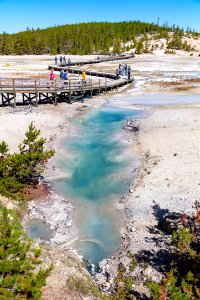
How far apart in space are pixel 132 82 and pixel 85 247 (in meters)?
37.3

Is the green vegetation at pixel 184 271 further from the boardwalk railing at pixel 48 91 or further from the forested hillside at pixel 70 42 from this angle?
the forested hillside at pixel 70 42

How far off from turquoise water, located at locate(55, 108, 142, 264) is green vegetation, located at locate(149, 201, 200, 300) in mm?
2192

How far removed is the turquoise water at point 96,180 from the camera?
1291 centimetres

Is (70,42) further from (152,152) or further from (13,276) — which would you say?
(13,276)

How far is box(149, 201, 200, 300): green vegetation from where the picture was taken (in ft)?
27.6

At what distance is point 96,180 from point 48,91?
16.4 metres

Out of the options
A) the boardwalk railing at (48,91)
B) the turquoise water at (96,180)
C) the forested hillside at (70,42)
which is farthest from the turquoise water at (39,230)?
the forested hillside at (70,42)

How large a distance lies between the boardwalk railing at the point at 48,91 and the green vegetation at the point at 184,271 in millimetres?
21307

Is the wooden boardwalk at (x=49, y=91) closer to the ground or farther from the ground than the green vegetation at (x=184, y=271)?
farther from the ground

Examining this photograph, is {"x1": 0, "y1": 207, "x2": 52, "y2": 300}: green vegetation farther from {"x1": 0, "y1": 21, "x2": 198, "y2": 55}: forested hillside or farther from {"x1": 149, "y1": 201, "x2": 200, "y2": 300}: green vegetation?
{"x1": 0, "y1": 21, "x2": 198, "y2": 55}: forested hillside

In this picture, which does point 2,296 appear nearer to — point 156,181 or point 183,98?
point 156,181

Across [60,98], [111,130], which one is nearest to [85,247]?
[111,130]

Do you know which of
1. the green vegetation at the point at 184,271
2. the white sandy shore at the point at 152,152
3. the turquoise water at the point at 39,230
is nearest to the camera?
the green vegetation at the point at 184,271

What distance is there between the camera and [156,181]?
16.8m
